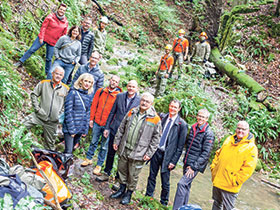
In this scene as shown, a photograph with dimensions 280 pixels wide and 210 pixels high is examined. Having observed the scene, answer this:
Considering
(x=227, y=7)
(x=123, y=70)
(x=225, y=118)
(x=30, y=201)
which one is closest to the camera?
(x=30, y=201)

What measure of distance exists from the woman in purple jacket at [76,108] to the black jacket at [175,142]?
1.78m

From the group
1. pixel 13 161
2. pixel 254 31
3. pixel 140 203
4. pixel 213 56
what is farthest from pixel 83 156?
pixel 254 31

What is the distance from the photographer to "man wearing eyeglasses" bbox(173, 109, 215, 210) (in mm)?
5418

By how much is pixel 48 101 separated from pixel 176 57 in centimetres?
796

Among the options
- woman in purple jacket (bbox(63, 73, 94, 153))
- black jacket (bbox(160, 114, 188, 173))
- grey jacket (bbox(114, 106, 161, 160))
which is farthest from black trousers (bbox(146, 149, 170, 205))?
woman in purple jacket (bbox(63, 73, 94, 153))

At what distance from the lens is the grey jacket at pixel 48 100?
17.6 ft

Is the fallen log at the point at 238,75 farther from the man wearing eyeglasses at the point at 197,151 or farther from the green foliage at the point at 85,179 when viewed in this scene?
the green foliage at the point at 85,179

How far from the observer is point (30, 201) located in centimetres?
303

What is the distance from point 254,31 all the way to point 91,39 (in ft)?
46.5

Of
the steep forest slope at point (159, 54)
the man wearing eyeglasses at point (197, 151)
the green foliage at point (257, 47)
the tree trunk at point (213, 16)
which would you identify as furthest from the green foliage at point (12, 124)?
the green foliage at point (257, 47)

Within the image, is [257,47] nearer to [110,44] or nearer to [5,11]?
[110,44]

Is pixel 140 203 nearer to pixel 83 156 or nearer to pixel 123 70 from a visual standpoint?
pixel 83 156

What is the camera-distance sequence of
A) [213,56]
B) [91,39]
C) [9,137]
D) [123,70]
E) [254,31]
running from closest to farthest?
1. [9,137]
2. [91,39]
3. [123,70]
4. [213,56]
5. [254,31]

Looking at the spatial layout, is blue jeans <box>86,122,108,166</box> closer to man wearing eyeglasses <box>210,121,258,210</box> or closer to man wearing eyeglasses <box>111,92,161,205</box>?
man wearing eyeglasses <box>111,92,161,205</box>
